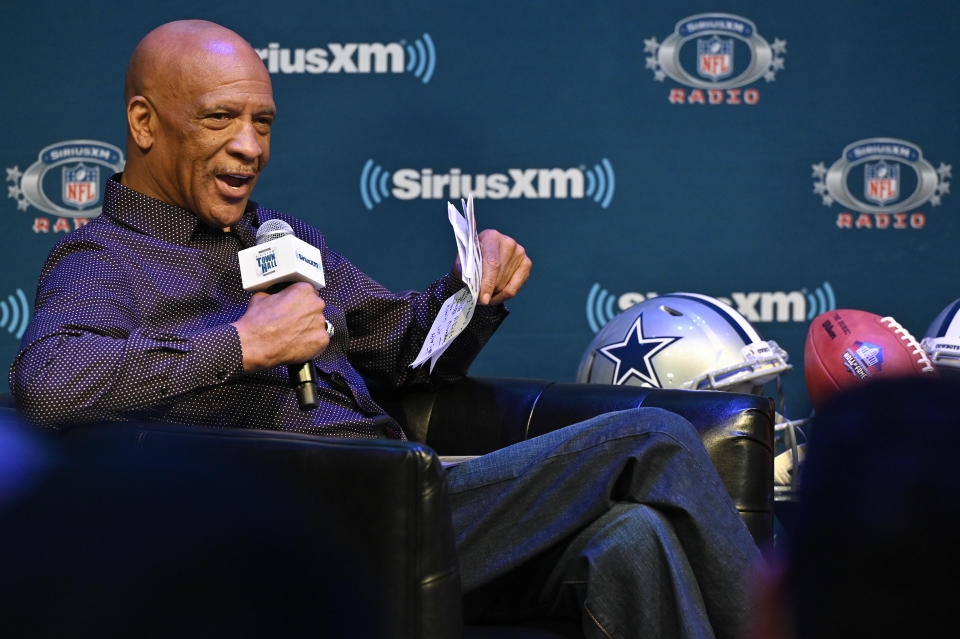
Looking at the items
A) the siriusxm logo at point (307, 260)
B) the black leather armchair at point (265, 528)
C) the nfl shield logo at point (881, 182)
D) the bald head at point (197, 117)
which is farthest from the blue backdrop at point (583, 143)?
the black leather armchair at point (265, 528)

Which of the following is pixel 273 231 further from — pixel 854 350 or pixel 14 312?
pixel 14 312

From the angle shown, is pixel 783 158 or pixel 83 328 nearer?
pixel 83 328

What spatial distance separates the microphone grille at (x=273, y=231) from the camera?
1764 mm

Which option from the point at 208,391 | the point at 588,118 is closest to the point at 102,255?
the point at 208,391

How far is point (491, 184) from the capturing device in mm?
3525

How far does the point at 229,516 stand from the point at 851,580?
930 millimetres

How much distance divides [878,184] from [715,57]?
0.64 m

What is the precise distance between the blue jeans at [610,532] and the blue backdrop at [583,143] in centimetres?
194

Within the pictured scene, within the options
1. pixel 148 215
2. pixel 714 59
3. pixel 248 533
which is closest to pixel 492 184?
pixel 714 59

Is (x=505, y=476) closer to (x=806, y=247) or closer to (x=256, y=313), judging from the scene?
(x=256, y=313)

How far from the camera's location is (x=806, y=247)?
346cm

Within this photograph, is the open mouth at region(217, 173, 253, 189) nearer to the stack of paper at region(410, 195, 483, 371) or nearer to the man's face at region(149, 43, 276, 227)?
the man's face at region(149, 43, 276, 227)

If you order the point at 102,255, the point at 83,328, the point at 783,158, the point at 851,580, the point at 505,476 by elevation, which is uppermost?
the point at 783,158

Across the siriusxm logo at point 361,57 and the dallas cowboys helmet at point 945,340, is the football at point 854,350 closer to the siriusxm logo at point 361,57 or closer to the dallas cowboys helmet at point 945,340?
the dallas cowboys helmet at point 945,340
